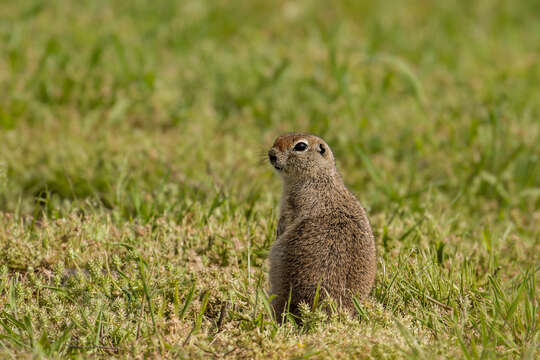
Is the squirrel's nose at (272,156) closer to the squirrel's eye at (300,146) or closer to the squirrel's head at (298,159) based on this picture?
the squirrel's head at (298,159)

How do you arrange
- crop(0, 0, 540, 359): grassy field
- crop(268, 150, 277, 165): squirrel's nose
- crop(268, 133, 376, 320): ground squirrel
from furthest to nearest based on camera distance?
crop(268, 150, 277, 165): squirrel's nose < crop(268, 133, 376, 320): ground squirrel < crop(0, 0, 540, 359): grassy field

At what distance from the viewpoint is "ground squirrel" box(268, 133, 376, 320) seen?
3656mm

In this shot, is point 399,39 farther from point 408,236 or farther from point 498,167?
point 408,236

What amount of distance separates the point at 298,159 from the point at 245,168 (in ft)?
6.10

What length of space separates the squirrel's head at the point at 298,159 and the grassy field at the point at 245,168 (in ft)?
1.96

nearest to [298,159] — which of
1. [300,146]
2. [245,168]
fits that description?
[300,146]

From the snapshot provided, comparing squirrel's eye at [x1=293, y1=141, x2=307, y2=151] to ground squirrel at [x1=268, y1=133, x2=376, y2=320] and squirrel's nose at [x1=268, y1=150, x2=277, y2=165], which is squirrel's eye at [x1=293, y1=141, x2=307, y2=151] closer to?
ground squirrel at [x1=268, y1=133, x2=376, y2=320]

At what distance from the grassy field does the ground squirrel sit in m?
0.17

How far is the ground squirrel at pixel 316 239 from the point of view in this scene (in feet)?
12.0

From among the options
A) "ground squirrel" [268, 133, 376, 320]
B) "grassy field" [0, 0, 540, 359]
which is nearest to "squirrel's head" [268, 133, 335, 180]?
"ground squirrel" [268, 133, 376, 320]

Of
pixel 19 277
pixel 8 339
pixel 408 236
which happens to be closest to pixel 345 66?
pixel 408 236

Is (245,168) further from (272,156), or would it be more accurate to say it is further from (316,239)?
(316,239)

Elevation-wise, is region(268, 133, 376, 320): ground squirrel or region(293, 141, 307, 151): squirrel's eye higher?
region(293, 141, 307, 151): squirrel's eye

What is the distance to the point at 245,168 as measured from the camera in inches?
240
